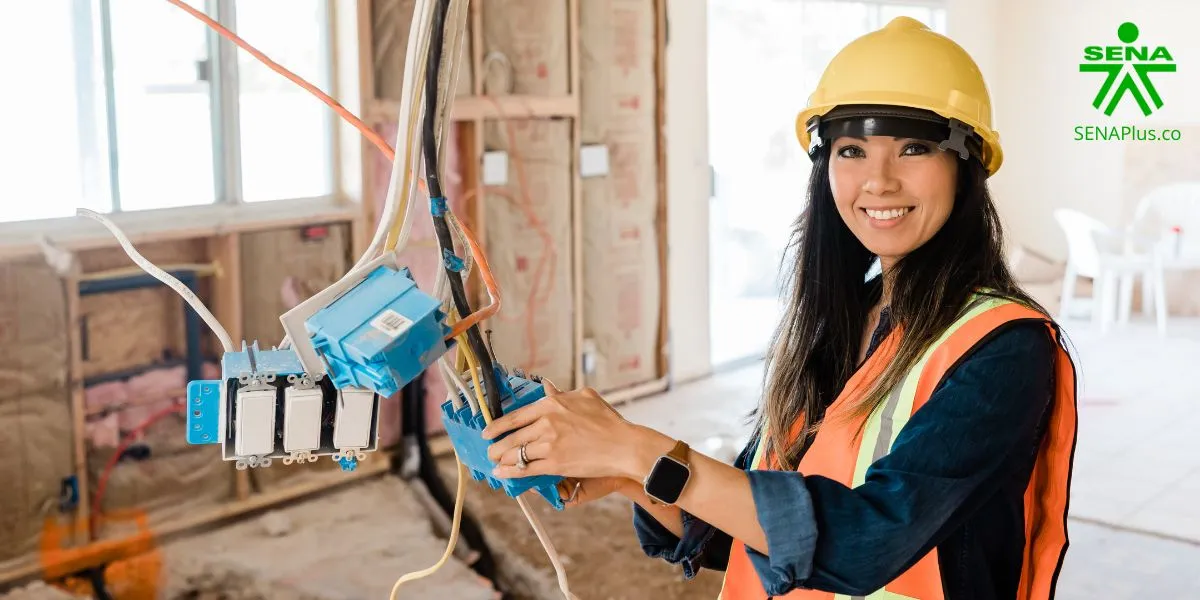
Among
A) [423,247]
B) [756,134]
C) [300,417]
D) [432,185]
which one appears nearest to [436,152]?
[432,185]

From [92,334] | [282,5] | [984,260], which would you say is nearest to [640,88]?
[282,5]

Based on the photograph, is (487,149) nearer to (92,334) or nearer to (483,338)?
(92,334)

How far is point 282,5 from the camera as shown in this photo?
3.74 m

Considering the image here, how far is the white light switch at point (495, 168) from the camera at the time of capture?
4301 millimetres

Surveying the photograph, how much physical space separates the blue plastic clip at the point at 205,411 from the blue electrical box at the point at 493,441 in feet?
0.60

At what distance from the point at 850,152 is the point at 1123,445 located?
150 inches

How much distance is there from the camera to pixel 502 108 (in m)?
4.30

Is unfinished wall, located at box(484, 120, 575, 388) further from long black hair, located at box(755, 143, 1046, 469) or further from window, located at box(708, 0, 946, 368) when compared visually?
long black hair, located at box(755, 143, 1046, 469)

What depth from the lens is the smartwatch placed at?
0.98m

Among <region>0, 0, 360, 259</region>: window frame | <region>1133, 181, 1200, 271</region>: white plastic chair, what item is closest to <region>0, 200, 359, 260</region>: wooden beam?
<region>0, 0, 360, 259</region>: window frame

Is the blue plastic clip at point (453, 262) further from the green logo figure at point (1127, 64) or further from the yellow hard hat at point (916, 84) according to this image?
the green logo figure at point (1127, 64)

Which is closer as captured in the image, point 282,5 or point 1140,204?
point 282,5

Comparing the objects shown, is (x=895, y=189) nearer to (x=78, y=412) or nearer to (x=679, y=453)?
(x=679, y=453)

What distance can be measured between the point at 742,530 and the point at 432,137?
44cm
